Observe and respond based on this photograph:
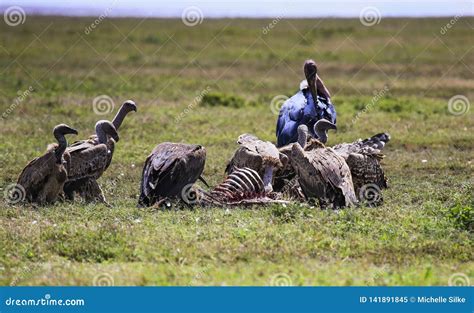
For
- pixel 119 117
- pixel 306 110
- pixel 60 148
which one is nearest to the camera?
pixel 60 148

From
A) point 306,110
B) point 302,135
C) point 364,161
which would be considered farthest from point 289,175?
point 306,110

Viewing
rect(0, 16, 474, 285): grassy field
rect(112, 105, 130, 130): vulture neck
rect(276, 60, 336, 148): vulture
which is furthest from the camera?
rect(276, 60, 336, 148): vulture

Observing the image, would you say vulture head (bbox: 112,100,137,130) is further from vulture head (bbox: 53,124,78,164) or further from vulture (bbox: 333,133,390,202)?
vulture (bbox: 333,133,390,202)

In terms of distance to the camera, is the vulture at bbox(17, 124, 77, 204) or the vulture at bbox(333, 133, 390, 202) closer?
the vulture at bbox(17, 124, 77, 204)

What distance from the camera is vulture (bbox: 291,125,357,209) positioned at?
11.1 m

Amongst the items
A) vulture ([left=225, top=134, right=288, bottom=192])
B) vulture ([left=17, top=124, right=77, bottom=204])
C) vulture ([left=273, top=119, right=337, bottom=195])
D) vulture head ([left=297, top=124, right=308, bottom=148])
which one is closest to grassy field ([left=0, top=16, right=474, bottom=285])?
vulture ([left=17, top=124, right=77, bottom=204])

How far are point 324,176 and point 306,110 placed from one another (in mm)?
2341

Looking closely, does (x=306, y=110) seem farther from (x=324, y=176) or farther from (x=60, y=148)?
(x=60, y=148)

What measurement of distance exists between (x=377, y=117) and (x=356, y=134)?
5.99ft

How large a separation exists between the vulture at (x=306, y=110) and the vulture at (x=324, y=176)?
1.59m

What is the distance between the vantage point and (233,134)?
17016 mm

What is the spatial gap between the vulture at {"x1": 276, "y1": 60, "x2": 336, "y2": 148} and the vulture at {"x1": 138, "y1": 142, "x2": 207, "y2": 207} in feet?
6.67

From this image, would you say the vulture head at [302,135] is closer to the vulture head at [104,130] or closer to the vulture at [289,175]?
the vulture at [289,175]
